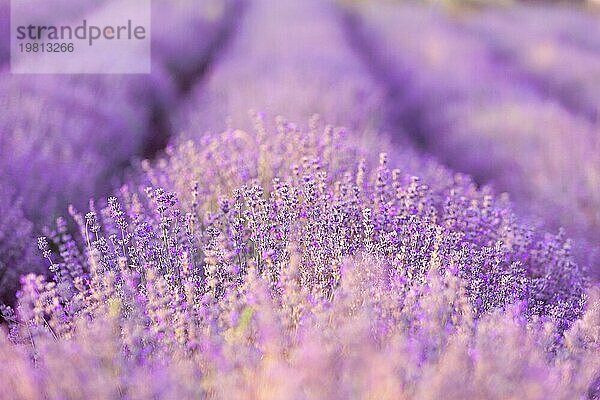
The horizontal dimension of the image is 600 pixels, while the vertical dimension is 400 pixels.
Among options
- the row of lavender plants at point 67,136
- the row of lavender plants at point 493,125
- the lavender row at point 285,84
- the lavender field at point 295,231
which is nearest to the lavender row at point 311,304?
the lavender field at point 295,231

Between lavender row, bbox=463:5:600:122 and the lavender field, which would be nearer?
the lavender field

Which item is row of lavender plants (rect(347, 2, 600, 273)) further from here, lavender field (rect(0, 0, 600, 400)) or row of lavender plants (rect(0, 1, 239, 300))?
row of lavender plants (rect(0, 1, 239, 300))

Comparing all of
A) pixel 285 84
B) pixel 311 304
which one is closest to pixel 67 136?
pixel 285 84

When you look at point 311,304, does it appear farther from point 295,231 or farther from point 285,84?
point 285,84

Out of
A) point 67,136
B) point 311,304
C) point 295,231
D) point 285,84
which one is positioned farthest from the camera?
point 285,84

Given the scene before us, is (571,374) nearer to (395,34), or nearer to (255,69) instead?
(255,69)

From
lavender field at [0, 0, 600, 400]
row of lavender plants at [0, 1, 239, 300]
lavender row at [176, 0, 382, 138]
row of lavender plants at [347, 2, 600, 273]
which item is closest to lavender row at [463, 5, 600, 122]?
lavender field at [0, 0, 600, 400]

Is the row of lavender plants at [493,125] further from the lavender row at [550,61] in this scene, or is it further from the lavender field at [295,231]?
the lavender row at [550,61]

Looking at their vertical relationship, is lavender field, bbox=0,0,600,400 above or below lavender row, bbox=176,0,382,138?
below
